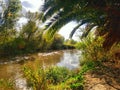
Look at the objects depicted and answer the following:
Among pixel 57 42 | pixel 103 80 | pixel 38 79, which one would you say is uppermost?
pixel 57 42

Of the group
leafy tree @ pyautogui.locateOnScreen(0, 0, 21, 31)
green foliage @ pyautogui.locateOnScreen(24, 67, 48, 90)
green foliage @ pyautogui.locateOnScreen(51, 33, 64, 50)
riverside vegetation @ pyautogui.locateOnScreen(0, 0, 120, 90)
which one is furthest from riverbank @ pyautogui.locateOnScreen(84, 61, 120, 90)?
green foliage @ pyautogui.locateOnScreen(51, 33, 64, 50)

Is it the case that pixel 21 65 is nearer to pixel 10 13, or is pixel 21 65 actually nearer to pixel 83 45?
pixel 83 45

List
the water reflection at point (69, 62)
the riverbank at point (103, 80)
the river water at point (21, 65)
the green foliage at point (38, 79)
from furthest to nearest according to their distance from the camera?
the water reflection at point (69, 62) → the river water at point (21, 65) → the riverbank at point (103, 80) → the green foliage at point (38, 79)

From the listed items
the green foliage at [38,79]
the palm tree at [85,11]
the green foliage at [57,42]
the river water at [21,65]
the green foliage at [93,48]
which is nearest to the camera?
the green foliage at [38,79]

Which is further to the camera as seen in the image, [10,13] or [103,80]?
[10,13]

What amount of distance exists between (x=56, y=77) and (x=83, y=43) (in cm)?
549

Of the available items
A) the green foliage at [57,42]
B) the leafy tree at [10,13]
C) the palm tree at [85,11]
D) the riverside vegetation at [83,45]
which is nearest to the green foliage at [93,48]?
the riverside vegetation at [83,45]

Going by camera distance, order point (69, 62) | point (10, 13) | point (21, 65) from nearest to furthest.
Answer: point (21, 65)
point (69, 62)
point (10, 13)

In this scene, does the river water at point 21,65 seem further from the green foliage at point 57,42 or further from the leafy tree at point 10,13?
the green foliage at point 57,42

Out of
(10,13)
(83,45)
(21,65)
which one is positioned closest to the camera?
(83,45)

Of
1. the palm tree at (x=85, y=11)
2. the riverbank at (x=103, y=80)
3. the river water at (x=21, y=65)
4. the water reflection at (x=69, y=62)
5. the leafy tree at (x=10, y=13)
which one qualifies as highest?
the leafy tree at (x=10, y=13)

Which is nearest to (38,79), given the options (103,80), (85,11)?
(103,80)

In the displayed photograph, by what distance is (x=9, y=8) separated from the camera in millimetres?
41750

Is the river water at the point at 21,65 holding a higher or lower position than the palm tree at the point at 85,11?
lower
